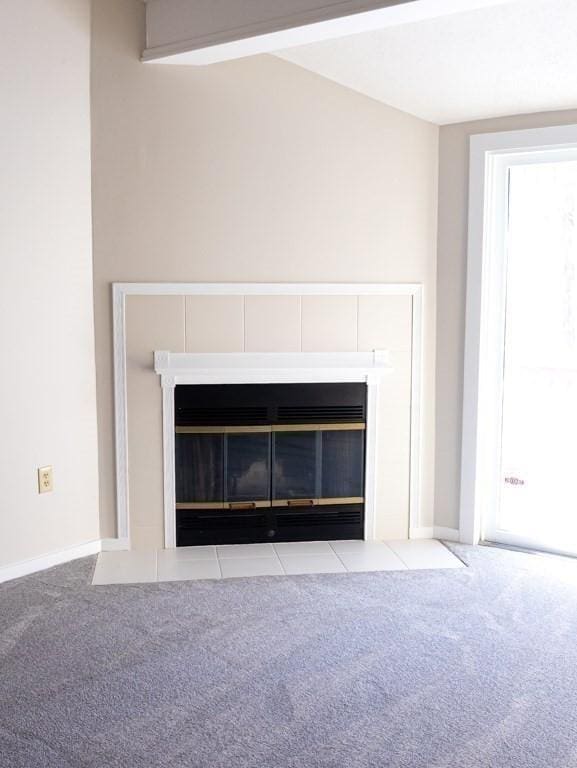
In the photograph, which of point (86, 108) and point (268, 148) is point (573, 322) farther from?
point (86, 108)

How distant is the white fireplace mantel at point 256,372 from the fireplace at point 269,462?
3cm

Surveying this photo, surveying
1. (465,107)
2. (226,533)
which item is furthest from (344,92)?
(226,533)

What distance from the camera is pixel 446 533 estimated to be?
388 cm

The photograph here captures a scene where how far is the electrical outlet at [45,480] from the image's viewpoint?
134 inches

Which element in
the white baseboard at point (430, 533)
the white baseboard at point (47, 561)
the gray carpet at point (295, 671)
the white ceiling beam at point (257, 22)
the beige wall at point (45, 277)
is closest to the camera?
the gray carpet at point (295, 671)

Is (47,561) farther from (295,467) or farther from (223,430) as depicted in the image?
(295,467)

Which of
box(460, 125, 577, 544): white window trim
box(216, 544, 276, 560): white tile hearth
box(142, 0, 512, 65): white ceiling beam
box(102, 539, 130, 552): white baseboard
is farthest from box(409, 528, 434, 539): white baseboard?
box(142, 0, 512, 65): white ceiling beam

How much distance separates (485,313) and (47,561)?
216 cm

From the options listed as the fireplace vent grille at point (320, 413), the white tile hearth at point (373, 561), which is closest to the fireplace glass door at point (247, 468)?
the fireplace vent grille at point (320, 413)

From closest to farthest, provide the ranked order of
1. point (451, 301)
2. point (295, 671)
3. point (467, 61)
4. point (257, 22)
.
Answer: point (295, 671), point (257, 22), point (467, 61), point (451, 301)

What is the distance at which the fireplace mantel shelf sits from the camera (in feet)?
11.8

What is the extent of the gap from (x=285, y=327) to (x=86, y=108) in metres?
1.23

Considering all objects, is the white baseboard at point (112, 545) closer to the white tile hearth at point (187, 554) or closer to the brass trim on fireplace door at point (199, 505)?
the white tile hearth at point (187, 554)

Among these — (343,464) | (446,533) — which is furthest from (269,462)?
(446,533)
